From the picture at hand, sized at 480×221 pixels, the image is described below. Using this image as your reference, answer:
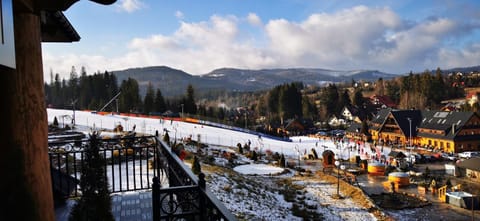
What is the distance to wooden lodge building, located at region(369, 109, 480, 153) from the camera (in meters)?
39.1

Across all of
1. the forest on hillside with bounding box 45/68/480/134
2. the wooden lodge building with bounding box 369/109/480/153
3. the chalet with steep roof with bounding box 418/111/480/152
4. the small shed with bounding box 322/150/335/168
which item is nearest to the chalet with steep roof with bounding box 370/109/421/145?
the wooden lodge building with bounding box 369/109/480/153

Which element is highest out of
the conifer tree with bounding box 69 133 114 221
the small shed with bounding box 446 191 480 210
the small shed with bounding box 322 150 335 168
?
the conifer tree with bounding box 69 133 114 221

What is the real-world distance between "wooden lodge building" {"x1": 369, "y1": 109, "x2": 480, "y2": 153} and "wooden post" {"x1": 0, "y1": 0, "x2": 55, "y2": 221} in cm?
Answer: 4331

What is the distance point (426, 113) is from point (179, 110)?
1510 inches

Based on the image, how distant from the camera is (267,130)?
54.5m

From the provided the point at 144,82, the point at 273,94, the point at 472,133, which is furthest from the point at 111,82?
the point at 144,82

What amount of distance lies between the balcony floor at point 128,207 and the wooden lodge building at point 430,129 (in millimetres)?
40539

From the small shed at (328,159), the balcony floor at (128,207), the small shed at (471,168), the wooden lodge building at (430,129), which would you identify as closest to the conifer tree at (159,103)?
the wooden lodge building at (430,129)

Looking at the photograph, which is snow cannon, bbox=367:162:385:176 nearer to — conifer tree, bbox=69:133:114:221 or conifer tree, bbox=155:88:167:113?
conifer tree, bbox=69:133:114:221

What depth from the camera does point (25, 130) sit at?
98.2 inches

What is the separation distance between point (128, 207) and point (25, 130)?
3.49 meters

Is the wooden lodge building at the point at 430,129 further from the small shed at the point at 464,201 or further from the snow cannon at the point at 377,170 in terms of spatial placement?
the small shed at the point at 464,201

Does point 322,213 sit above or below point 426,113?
below

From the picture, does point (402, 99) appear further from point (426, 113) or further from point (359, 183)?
point (359, 183)
